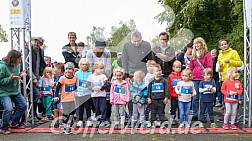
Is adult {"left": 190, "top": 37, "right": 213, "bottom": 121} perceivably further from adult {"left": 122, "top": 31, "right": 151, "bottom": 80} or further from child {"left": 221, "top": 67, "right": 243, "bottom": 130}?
adult {"left": 122, "top": 31, "right": 151, "bottom": 80}

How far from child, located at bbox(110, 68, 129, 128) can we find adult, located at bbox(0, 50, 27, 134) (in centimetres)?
166

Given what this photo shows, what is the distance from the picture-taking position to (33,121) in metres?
6.96

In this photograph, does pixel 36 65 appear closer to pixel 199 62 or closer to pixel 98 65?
pixel 98 65

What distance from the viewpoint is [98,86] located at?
6.37 meters

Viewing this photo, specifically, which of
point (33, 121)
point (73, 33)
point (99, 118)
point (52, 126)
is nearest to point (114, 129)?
point (99, 118)

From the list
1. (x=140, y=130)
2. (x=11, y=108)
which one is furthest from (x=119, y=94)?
(x=11, y=108)

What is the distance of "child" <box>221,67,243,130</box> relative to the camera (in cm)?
618

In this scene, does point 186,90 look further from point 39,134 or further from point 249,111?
point 39,134

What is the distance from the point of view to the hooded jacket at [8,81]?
6.02 m

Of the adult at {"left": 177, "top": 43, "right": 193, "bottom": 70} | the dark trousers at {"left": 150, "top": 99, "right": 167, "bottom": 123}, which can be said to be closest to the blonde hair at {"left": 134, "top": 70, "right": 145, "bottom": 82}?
the dark trousers at {"left": 150, "top": 99, "right": 167, "bottom": 123}

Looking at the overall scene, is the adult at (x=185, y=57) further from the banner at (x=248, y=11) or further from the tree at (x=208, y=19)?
the tree at (x=208, y=19)

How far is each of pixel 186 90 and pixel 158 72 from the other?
2.00 feet

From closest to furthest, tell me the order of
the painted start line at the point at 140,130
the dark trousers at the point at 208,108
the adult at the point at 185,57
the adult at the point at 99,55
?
the painted start line at the point at 140,130, the dark trousers at the point at 208,108, the adult at the point at 99,55, the adult at the point at 185,57

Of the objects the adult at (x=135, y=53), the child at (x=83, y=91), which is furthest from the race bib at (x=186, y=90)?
the child at (x=83, y=91)
